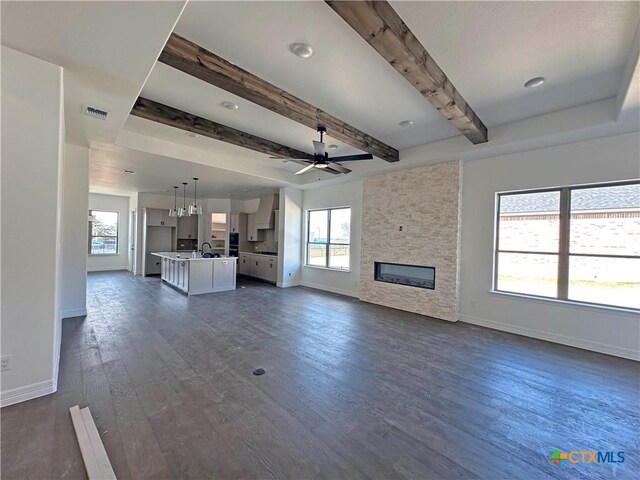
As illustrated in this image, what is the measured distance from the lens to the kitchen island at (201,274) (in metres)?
6.62

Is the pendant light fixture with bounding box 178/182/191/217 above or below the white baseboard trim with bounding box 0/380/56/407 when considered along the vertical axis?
above

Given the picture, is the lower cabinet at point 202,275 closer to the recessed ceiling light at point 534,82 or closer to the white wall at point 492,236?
the white wall at point 492,236

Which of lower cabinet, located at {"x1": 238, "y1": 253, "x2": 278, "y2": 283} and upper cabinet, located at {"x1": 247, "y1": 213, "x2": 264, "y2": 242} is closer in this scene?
lower cabinet, located at {"x1": 238, "y1": 253, "x2": 278, "y2": 283}

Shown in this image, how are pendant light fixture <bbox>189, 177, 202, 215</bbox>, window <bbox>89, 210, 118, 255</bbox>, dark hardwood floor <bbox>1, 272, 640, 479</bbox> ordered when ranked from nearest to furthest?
dark hardwood floor <bbox>1, 272, 640, 479</bbox>
pendant light fixture <bbox>189, 177, 202, 215</bbox>
window <bbox>89, 210, 118, 255</bbox>

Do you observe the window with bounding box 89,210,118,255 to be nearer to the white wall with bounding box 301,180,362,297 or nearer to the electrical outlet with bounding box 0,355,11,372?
the white wall with bounding box 301,180,362,297

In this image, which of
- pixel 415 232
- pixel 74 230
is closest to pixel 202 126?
pixel 74 230

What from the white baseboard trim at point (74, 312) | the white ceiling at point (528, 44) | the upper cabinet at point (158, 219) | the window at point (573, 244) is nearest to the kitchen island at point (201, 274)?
the white baseboard trim at point (74, 312)

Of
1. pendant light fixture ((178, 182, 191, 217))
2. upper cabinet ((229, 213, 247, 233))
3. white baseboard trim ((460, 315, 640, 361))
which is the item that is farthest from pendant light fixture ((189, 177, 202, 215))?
white baseboard trim ((460, 315, 640, 361))

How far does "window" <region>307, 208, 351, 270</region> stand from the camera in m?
7.25

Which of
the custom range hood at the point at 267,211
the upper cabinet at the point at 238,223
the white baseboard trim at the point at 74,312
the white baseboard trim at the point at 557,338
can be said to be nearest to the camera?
the white baseboard trim at the point at 557,338

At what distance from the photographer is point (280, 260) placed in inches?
317

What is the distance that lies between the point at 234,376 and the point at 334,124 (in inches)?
140

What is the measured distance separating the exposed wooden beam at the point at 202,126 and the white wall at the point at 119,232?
337 inches

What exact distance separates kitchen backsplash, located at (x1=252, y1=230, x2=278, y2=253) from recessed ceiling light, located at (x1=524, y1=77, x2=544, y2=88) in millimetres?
7730
